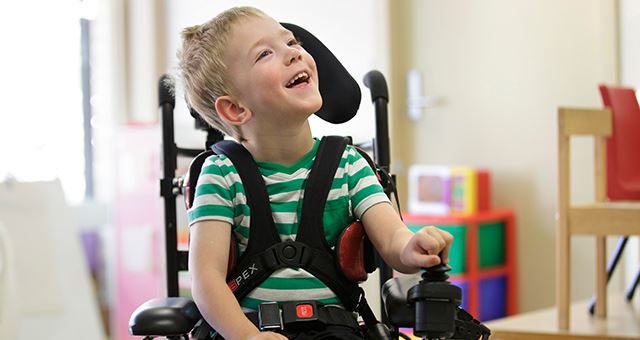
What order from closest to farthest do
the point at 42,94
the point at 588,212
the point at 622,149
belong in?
the point at 588,212, the point at 622,149, the point at 42,94

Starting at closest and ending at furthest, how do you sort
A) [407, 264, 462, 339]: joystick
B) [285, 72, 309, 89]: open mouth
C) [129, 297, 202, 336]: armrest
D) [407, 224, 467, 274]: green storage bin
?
1. [407, 264, 462, 339]: joystick
2. [129, 297, 202, 336]: armrest
3. [285, 72, 309, 89]: open mouth
4. [407, 224, 467, 274]: green storage bin

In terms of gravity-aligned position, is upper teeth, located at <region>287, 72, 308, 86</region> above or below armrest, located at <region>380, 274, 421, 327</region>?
above

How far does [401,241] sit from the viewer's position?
121 centimetres

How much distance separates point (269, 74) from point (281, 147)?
124mm

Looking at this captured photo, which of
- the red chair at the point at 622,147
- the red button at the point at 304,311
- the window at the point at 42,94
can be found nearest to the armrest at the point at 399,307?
the red button at the point at 304,311

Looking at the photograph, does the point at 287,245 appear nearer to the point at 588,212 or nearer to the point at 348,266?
the point at 348,266

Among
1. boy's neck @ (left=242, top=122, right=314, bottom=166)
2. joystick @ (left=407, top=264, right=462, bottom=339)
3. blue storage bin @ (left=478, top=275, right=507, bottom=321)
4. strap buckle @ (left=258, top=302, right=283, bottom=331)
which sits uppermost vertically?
boy's neck @ (left=242, top=122, right=314, bottom=166)

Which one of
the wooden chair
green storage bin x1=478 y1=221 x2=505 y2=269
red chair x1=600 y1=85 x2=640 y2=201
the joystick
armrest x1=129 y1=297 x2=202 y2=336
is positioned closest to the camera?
the joystick

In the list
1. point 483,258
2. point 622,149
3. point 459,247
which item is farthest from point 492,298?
point 622,149

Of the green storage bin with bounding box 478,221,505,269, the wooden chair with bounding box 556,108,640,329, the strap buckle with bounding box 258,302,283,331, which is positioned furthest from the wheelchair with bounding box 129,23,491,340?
the green storage bin with bounding box 478,221,505,269

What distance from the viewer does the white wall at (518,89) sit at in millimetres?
3484

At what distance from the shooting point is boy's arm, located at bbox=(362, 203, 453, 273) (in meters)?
1.06

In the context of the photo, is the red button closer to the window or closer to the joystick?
the joystick

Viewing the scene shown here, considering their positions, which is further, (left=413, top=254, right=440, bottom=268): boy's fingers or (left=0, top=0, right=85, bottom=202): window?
(left=0, top=0, right=85, bottom=202): window
